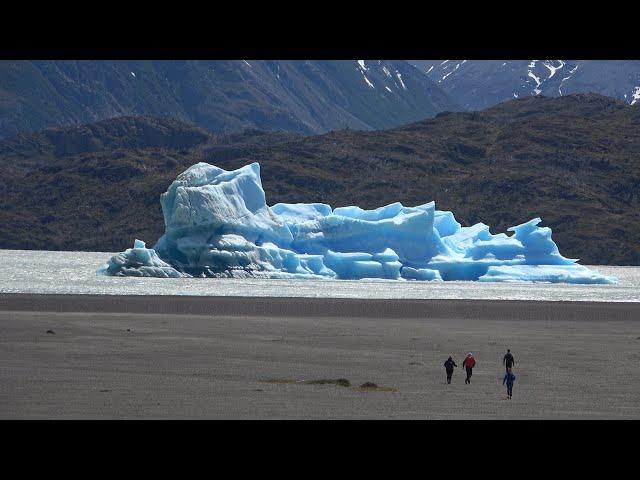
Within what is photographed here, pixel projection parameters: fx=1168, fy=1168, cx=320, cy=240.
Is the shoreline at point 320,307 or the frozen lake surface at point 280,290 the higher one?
the frozen lake surface at point 280,290

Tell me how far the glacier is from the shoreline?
474 inches

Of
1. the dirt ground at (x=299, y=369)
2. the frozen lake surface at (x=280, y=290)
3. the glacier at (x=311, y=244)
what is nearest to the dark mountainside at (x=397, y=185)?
the glacier at (x=311, y=244)

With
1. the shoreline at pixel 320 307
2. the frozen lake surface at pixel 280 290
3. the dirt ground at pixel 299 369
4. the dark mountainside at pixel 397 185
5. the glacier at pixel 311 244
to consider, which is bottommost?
the dirt ground at pixel 299 369

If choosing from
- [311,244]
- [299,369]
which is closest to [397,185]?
[311,244]

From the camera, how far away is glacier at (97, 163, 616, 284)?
2199 inches

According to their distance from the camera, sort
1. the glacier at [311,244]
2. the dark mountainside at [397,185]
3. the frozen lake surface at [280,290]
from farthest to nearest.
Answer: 1. the dark mountainside at [397,185]
2. the glacier at [311,244]
3. the frozen lake surface at [280,290]

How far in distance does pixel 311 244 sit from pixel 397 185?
116539mm

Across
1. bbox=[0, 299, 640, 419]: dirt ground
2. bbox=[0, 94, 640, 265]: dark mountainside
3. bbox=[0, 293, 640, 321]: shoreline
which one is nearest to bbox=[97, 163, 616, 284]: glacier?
bbox=[0, 293, 640, 321]: shoreline

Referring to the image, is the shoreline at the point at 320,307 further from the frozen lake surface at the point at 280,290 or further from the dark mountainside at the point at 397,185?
the dark mountainside at the point at 397,185

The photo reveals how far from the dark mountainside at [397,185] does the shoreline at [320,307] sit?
350 feet

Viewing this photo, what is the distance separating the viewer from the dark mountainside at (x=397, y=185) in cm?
15900
